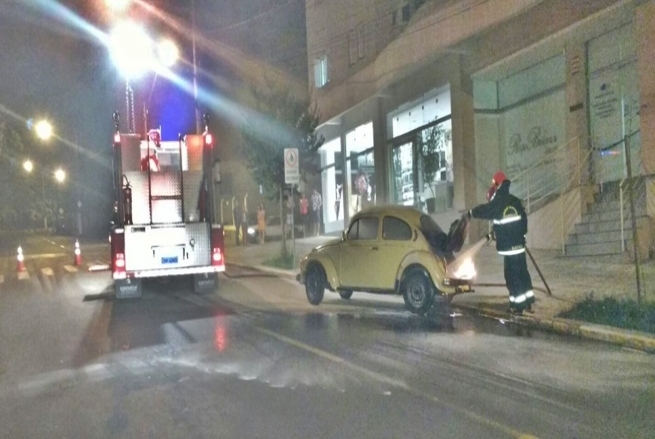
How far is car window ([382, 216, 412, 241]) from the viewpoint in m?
11.9

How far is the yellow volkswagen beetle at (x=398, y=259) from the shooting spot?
1146cm

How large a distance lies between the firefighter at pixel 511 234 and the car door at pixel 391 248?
115 cm

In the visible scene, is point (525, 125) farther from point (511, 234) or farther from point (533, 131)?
point (511, 234)

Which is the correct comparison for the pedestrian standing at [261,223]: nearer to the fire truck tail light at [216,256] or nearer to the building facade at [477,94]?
the building facade at [477,94]

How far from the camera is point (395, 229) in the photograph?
1208 centimetres

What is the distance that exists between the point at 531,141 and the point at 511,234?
9152 mm

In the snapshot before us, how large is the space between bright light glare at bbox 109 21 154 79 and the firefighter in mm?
12006

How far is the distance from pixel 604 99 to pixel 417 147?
7.90 metres

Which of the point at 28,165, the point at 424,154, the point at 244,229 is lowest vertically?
the point at 244,229

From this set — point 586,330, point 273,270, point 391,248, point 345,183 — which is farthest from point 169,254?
point 345,183

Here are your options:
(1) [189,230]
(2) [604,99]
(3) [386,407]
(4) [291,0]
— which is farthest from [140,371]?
(4) [291,0]

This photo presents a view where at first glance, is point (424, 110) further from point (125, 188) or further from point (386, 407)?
point (386, 407)

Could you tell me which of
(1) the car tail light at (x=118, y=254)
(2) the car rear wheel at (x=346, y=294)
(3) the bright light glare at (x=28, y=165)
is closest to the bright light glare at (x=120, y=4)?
(1) the car tail light at (x=118, y=254)

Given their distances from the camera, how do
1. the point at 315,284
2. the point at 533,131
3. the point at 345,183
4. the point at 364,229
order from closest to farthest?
the point at 364,229 → the point at 315,284 → the point at 533,131 → the point at 345,183
